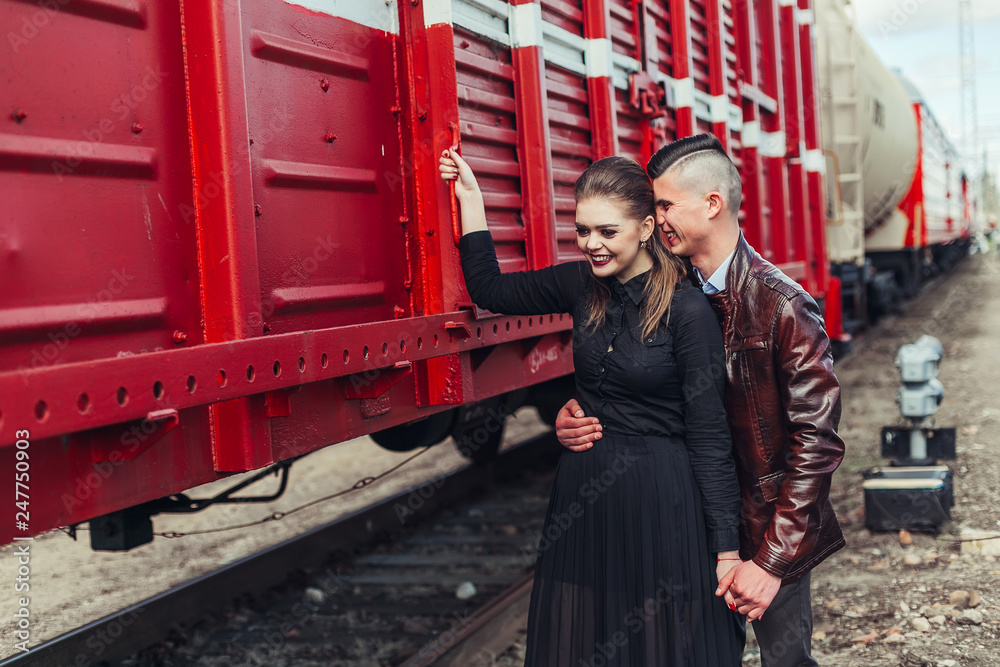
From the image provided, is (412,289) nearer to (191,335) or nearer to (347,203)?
(347,203)

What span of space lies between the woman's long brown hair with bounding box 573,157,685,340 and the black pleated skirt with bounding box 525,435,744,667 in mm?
347

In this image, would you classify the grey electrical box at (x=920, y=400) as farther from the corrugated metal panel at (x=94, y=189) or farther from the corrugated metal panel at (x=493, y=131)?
the corrugated metal panel at (x=94, y=189)

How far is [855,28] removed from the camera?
10945 mm

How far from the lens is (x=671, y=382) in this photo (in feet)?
7.64

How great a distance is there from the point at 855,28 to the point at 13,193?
443 inches

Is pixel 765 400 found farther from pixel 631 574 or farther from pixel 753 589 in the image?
pixel 631 574

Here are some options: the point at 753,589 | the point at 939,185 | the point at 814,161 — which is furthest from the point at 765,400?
the point at 939,185

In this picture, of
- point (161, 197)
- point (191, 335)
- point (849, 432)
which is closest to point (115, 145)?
point (161, 197)

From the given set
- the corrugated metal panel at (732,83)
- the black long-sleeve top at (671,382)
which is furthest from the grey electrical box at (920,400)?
the black long-sleeve top at (671,382)

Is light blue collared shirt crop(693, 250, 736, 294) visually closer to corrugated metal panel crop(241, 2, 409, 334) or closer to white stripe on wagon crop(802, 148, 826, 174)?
corrugated metal panel crop(241, 2, 409, 334)

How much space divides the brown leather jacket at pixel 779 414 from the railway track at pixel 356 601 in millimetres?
1953

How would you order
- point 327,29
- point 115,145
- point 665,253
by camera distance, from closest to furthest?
point 115,145, point 665,253, point 327,29

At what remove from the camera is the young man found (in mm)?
2184

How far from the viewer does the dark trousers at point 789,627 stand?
2.38 metres
